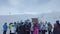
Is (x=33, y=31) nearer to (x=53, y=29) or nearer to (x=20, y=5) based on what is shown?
(x=53, y=29)

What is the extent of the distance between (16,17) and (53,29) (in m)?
0.51

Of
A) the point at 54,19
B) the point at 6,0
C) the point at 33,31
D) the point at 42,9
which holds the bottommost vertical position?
the point at 33,31

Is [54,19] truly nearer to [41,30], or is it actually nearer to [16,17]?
[41,30]

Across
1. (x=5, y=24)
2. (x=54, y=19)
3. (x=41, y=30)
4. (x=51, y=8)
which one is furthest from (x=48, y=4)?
(x=5, y=24)

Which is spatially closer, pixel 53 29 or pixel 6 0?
pixel 53 29

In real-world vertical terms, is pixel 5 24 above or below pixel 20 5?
below

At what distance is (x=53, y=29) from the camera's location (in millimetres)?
1981

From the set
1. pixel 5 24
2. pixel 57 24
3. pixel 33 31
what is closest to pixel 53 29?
pixel 57 24

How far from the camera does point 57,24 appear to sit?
6.49 feet

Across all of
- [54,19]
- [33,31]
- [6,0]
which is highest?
[6,0]

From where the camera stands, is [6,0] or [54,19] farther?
[6,0]

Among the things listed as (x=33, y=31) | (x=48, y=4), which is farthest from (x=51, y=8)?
(x=33, y=31)

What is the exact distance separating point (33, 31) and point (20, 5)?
404 mm

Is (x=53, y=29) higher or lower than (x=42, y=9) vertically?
lower
